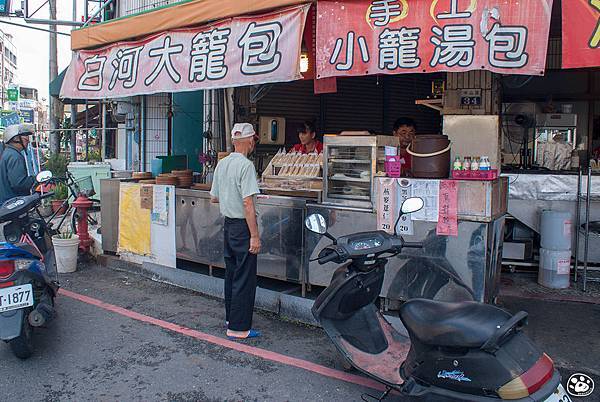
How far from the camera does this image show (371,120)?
12.3m

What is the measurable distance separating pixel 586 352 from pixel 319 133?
7.44 meters

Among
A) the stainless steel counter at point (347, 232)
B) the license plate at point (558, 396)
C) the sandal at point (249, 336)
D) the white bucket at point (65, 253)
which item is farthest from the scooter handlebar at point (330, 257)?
the white bucket at point (65, 253)

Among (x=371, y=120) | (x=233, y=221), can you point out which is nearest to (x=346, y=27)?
(x=233, y=221)

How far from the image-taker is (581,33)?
439 cm

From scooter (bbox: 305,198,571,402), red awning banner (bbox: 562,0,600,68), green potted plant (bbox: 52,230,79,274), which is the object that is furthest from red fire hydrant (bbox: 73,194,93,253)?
red awning banner (bbox: 562,0,600,68)

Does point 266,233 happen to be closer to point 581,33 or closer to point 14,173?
point 14,173

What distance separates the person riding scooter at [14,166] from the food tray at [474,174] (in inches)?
200

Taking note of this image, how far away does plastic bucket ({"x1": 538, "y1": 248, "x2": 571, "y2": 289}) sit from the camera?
705 cm

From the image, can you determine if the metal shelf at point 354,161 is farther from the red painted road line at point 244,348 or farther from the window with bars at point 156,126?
the window with bars at point 156,126

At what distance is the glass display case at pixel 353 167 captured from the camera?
570 centimetres

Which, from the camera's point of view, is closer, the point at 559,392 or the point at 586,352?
the point at 559,392

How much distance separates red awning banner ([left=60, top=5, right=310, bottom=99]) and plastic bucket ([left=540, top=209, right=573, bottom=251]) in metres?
3.99

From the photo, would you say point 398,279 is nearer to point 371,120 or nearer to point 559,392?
point 559,392

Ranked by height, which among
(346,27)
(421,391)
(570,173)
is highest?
(346,27)
